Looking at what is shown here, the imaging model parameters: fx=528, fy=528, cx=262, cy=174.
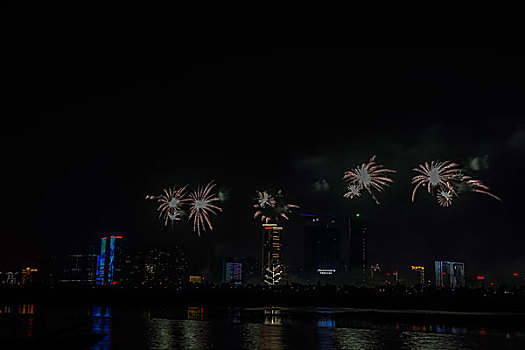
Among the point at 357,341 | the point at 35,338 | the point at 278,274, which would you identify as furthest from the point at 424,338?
the point at 278,274

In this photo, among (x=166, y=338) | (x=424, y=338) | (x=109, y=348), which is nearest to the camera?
(x=109, y=348)

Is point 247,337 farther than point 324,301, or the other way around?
point 324,301

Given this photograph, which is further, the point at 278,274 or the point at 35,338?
the point at 278,274

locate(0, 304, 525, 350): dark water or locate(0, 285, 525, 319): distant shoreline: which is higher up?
locate(0, 304, 525, 350): dark water

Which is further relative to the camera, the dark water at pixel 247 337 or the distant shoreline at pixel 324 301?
the distant shoreline at pixel 324 301

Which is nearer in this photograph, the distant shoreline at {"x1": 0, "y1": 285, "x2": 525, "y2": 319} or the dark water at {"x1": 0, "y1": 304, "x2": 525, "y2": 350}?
the dark water at {"x1": 0, "y1": 304, "x2": 525, "y2": 350}

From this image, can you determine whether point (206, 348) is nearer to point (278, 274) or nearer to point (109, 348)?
point (109, 348)

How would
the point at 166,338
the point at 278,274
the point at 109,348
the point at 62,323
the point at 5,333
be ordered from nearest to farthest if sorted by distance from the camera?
the point at 109,348, the point at 5,333, the point at 166,338, the point at 62,323, the point at 278,274

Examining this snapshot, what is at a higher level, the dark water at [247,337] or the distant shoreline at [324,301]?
the dark water at [247,337]

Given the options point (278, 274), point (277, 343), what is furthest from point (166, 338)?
point (278, 274)
